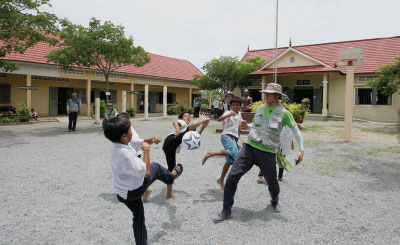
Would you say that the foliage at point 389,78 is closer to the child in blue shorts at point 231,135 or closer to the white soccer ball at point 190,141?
the child in blue shorts at point 231,135

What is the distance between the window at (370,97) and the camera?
18.6 m

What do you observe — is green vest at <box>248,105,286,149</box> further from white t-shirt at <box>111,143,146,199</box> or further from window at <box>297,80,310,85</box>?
window at <box>297,80,310,85</box>

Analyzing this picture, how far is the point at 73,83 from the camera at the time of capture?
66.3 feet

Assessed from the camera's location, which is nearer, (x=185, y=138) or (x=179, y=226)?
(x=179, y=226)

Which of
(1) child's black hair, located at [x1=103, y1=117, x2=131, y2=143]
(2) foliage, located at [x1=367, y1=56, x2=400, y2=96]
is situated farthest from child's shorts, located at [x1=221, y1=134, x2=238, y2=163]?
(2) foliage, located at [x1=367, y1=56, x2=400, y2=96]

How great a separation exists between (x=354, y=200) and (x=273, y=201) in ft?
4.44

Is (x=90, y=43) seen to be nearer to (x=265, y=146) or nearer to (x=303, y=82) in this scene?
(x=265, y=146)

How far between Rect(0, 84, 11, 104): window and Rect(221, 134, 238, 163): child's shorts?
17.2 metres

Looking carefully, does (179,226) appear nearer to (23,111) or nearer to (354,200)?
(354,200)

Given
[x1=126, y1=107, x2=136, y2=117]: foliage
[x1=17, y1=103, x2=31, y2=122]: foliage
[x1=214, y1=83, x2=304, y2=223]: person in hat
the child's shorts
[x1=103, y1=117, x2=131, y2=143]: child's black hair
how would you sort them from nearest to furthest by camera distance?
[x1=103, y1=117, x2=131, y2=143]: child's black hair
[x1=214, y1=83, x2=304, y2=223]: person in hat
the child's shorts
[x1=17, y1=103, x2=31, y2=122]: foliage
[x1=126, y1=107, x2=136, y2=117]: foliage

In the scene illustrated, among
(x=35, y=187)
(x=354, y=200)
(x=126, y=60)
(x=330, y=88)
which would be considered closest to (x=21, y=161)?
(x=35, y=187)

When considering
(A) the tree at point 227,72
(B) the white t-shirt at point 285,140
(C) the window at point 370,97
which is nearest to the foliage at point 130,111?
(A) the tree at point 227,72

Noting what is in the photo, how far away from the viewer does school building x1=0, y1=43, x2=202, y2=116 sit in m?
17.0

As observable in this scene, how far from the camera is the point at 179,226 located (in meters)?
3.21
